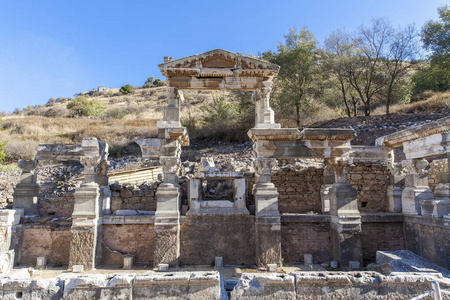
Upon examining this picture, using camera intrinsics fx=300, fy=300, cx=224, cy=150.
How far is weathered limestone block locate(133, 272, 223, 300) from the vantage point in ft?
14.3

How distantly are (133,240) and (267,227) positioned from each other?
3858 millimetres

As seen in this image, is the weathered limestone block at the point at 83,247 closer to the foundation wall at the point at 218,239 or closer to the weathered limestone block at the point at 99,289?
the foundation wall at the point at 218,239

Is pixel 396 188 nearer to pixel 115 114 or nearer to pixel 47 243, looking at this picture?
pixel 47 243

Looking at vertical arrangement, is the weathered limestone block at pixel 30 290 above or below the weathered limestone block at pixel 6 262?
above

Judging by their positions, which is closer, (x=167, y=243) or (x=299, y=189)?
(x=167, y=243)

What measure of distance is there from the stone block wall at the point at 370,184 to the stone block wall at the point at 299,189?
1.44 m

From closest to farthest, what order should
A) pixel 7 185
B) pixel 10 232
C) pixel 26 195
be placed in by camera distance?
pixel 10 232, pixel 26 195, pixel 7 185

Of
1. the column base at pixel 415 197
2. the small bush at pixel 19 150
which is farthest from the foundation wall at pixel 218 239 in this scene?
the small bush at pixel 19 150

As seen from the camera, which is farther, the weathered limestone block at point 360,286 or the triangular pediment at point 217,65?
the triangular pediment at point 217,65

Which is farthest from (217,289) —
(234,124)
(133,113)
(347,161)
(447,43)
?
(133,113)

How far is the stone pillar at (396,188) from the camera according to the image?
9.80 metres

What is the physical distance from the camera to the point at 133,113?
34.9 m

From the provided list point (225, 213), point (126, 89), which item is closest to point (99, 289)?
point (225, 213)

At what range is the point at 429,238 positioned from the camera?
762cm
